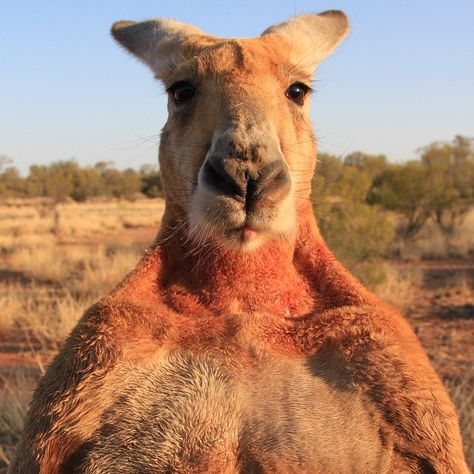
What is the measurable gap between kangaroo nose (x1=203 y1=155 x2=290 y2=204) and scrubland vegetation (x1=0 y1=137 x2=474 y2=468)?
4.22 ft

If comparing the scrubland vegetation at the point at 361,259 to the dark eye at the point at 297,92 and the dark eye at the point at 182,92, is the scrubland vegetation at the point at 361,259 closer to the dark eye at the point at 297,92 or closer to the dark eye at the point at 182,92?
the dark eye at the point at 297,92

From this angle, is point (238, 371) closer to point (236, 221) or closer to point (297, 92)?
point (236, 221)

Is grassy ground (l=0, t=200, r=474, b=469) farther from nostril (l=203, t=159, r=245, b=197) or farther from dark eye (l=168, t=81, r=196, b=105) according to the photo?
nostril (l=203, t=159, r=245, b=197)

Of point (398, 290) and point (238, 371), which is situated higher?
point (238, 371)

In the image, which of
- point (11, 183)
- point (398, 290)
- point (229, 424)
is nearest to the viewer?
point (229, 424)

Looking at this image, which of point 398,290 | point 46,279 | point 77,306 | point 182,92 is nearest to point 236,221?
point 182,92

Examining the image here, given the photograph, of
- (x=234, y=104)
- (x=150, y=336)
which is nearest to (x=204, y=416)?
(x=150, y=336)

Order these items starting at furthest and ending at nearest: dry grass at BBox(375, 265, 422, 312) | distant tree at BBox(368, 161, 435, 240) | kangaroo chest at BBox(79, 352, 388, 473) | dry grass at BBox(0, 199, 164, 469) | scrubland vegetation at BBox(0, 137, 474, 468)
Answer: distant tree at BBox(368, 161, 435, 240) < dry grass at BBox(375, 265, 422, 312) < scrubland vegetation at BBox(0, 137, 474, 468) < dry grass at BBox(0, 199, 164, 469) < kangaroo chest at BBox(79, 352, 388, 473)

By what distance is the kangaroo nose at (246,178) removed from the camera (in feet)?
7.50

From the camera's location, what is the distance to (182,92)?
3.10 m

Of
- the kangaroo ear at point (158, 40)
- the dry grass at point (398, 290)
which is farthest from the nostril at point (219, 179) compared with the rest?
the dry grass at point (398, 290)

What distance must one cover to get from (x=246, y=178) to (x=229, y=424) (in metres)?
0.88

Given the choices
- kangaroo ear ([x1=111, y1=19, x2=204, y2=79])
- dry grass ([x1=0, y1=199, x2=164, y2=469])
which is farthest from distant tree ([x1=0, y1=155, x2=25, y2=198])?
kangaroo ear ([x1=111, y1=19, x2=204, y2=79])

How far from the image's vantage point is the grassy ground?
7020 millimetres
